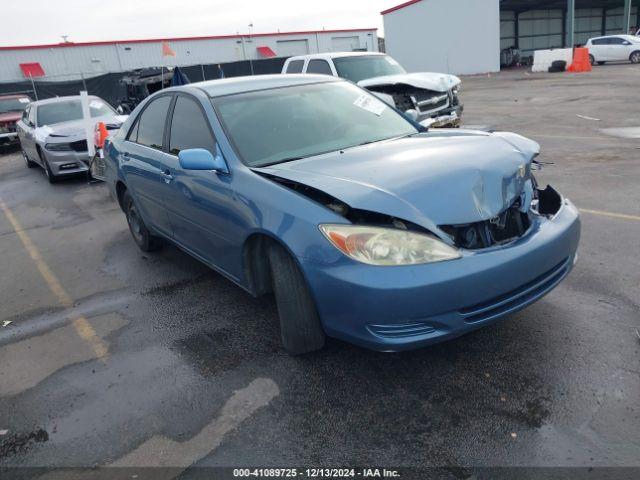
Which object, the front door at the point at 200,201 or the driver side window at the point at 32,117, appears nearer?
the front door at the point at 200,201

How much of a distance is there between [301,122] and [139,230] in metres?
2.57

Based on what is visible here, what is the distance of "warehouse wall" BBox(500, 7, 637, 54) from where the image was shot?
155 ft

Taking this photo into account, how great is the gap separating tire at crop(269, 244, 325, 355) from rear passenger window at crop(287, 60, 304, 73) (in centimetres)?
1016

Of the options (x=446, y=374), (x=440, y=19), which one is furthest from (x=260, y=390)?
(x=440, y=19)

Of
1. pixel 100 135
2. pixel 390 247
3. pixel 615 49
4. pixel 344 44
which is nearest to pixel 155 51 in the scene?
pixel 344 44

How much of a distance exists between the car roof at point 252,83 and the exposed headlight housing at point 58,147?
6.83 m

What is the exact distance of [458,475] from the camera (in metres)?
2.30

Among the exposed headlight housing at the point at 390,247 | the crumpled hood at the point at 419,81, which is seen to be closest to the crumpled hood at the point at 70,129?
the crumpled hood at the point at 419,81

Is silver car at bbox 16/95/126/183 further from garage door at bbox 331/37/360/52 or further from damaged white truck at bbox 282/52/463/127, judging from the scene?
garage door at bbox 331/37/360/52

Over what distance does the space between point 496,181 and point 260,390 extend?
5.90 ft

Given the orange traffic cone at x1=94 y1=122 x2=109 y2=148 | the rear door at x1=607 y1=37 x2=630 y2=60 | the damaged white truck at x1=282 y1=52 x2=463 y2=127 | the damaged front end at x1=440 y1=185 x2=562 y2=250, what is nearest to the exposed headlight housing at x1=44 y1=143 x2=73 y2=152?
the orange traffic cone at x1=94 y1=122 x2=109 y2=148

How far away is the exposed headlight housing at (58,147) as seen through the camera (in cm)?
1021

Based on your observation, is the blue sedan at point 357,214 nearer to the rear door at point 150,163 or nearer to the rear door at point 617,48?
the rear door at point 150,163

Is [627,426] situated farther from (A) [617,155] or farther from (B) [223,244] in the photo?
(A) [617,155]
